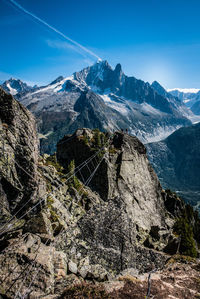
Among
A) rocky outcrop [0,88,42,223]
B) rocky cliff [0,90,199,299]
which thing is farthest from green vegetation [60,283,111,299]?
rocky outcrop [0,88,42,223]

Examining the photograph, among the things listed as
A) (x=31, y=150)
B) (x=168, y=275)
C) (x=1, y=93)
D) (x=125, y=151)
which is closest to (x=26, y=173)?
(x=31, y=150)

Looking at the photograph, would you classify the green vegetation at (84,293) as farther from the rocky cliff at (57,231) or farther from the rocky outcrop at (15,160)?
the rocky outcrop at (15,160)

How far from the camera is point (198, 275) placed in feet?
56.9

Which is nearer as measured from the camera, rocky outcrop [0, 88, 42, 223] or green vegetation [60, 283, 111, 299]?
green vegetation [60, 283, 111, 299]

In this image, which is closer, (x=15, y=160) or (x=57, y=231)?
(x=15, y=160)

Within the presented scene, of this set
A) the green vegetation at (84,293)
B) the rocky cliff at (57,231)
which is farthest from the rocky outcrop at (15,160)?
the green vegetation at (84,293)

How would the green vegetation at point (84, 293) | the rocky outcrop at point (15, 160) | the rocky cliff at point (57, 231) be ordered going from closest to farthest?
1. the green vegetation at point (84, 293)
2. the rocky cliff at point (57, 231)
3. the rocky outcrop at point (15, 160)

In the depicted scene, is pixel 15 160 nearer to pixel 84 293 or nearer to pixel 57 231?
pixel 57 231

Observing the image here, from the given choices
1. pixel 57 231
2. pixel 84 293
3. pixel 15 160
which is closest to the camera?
pixel 84 293

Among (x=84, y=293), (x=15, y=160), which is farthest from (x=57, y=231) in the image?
(x=15, y=160)

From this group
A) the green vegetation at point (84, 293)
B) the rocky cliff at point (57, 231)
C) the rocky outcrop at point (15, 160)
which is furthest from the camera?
the rocky outcrop at point (15, 160)

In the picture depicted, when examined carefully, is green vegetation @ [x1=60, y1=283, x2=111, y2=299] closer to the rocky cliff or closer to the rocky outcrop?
the rocky cliff

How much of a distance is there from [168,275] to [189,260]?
7219mm

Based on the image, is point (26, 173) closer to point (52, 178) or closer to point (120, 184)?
point (52, 178)
